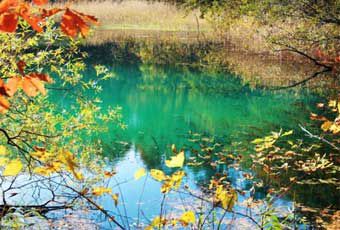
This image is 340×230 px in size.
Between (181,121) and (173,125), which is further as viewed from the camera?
(181,121)

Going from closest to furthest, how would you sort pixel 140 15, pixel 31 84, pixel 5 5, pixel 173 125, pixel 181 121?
pixel 5 5, pixel 31 84, pixel 173 125, pixel 181 121, pixel 140 15

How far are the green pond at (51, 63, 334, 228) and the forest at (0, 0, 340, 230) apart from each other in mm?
32

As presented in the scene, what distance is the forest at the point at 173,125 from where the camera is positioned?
2.96 m

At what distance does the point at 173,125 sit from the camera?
30.9 ft

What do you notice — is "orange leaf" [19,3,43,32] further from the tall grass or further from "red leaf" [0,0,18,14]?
the tall grass

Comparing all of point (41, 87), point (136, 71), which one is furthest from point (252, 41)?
point (41, 87)

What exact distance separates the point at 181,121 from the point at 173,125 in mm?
352

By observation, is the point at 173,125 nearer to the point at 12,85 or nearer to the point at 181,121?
the point at 181,121

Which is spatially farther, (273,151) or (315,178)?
(273,151)

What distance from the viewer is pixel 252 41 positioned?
692 inches

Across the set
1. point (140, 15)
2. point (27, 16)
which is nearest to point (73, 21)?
point (27, 16)

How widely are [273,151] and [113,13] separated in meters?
19.2

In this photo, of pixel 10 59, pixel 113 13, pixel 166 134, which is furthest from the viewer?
pixel 113 13

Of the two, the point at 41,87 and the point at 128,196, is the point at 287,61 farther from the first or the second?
the point at 41,87
